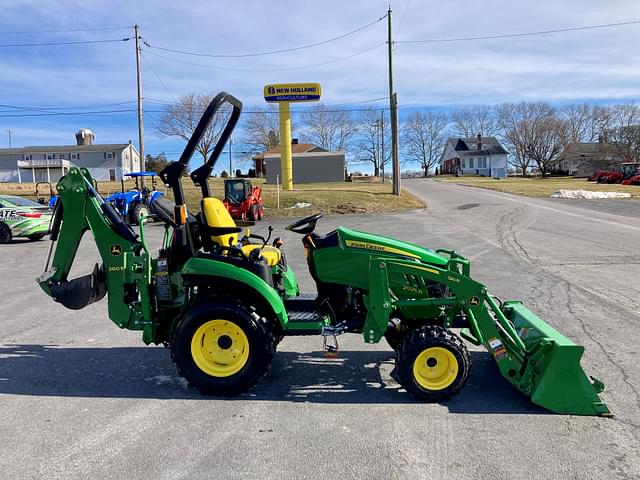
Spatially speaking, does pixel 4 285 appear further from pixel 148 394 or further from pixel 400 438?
pixel 400 438

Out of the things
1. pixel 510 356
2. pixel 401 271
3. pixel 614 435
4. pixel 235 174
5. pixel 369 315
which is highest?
pixel 235 174

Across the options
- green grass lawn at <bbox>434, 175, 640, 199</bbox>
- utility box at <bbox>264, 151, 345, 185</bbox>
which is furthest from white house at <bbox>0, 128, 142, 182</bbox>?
green grass lawn at <bbox>434, 175, 640, 199</bbox>

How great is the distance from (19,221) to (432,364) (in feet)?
43.5

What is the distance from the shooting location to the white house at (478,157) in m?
77.7

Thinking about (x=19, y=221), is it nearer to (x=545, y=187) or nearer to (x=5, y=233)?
(x=5, y=233)

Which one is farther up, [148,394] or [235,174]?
[235,174]

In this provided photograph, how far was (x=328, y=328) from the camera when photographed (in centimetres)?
379

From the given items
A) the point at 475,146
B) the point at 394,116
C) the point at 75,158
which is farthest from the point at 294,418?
the point at 475,146

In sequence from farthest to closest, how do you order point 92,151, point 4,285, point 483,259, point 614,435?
point 92,151 → point 483,259 → point 4,285 → point 614,435

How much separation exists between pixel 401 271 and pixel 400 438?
1172mm

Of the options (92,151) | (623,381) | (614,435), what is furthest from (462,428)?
(92,151)

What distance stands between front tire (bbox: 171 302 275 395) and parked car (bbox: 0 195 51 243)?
1150 cm

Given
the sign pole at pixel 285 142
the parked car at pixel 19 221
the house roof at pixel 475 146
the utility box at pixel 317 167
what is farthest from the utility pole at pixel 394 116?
the house roof at pixel 475 146

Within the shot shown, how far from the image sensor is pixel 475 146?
271 feet
